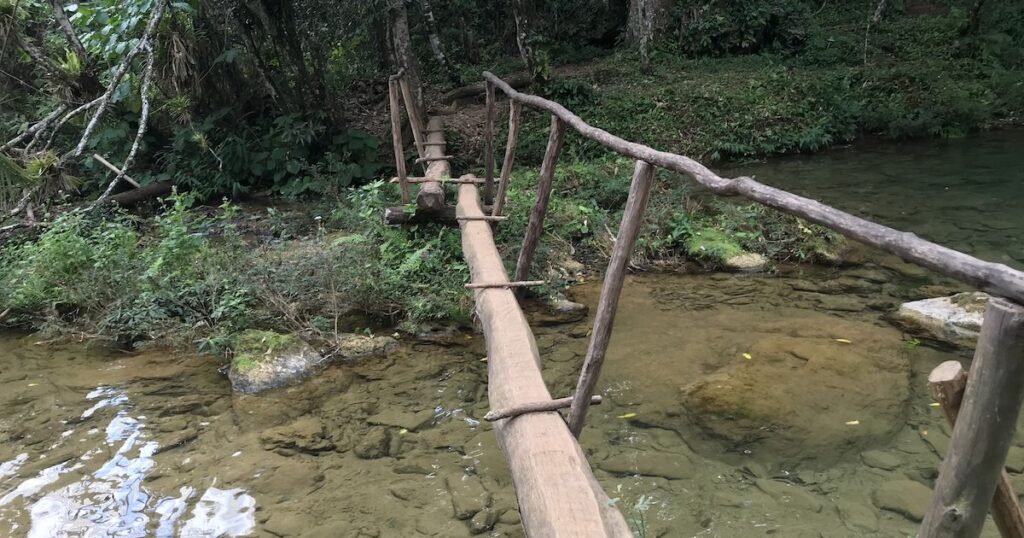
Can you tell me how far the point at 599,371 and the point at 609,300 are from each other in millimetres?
313

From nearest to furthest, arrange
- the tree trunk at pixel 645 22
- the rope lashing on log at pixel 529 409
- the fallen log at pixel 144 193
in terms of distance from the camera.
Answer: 1. the rope lashing on log at pixel 529 409
2. the fallen log at pixel 144 193
3. the tree trunk at pixel 645 22

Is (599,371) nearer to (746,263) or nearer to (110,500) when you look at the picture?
(110,500)

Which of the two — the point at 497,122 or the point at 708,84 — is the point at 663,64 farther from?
the point at 497,122

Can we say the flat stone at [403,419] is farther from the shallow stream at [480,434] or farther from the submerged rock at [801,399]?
the submerged rock at [801,399]

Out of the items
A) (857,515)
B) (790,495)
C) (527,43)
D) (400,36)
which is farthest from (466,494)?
(527,43)

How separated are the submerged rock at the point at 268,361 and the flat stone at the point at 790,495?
129 inches

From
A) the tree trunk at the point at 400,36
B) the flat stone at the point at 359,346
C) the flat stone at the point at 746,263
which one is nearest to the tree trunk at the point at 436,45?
the tree trunk at the point at 400,36

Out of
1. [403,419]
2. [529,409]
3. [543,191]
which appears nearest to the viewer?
[529,409]

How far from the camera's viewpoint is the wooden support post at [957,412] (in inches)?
55.0

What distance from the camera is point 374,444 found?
13.3 feet

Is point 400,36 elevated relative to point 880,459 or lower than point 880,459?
elevated

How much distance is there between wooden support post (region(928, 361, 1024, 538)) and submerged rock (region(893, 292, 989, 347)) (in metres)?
3.87

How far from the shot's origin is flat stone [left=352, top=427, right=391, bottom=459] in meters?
3.95

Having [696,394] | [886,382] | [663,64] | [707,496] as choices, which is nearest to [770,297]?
[886,382]
